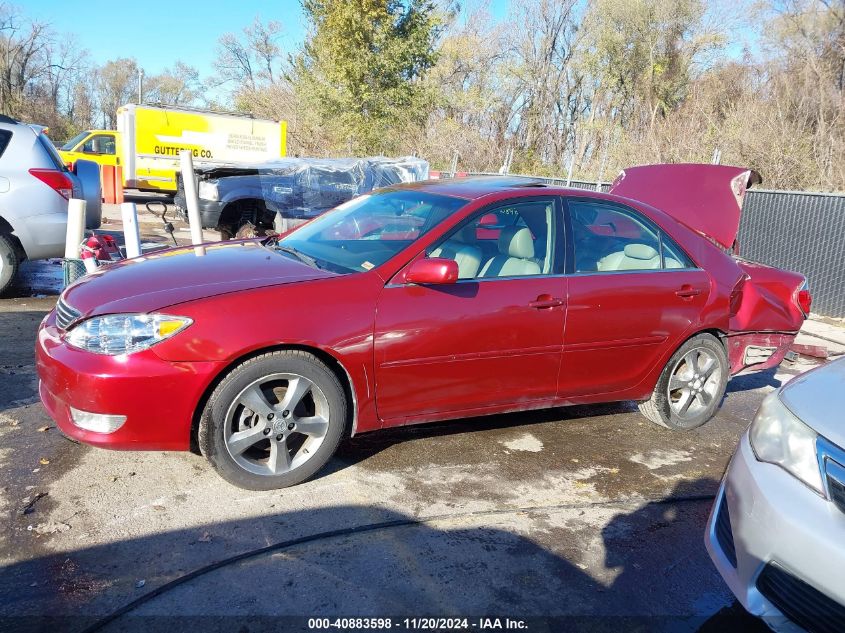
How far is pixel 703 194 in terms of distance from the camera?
5.55 m

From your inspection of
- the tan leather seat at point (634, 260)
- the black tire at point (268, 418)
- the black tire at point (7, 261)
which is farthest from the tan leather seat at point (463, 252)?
the black tire at point (7, 261)

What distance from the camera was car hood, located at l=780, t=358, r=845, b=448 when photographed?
2.37 m

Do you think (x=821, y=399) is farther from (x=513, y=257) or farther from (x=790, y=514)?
(x=513, y=257)

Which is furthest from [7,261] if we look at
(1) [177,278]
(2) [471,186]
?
(2) [471,186]

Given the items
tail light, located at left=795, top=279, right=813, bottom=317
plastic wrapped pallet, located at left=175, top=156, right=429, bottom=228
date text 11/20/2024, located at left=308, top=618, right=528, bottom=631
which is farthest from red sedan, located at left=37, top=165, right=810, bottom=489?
plastic wrapped pallet, located at left=175, top=156, right=429, bottom=228

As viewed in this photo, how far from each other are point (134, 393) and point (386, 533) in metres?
1.32

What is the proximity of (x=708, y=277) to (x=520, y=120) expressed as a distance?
24.7 meters

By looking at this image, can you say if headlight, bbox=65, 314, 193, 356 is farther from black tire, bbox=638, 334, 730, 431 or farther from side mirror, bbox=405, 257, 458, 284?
Result: black tire, bbox=638, 334, 730, 431

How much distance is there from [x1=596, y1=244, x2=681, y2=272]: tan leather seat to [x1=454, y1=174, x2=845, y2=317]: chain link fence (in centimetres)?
499

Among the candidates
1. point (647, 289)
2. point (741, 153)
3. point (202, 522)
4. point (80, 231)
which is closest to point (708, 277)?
point (647, 289)

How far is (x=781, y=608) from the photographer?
88.8 inches

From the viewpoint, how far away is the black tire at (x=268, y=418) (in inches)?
128

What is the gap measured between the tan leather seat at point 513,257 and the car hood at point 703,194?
174cm

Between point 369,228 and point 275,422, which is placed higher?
point 369,228
